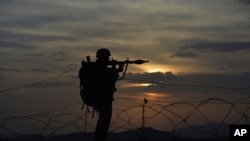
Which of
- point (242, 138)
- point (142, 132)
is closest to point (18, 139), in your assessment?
point (142, 132)

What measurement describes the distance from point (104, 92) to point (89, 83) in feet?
1.87

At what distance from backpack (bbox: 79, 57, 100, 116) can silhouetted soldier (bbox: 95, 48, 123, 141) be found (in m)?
0.12

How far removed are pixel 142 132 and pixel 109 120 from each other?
11.7ft

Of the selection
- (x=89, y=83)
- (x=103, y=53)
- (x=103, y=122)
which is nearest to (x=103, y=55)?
(x=103, y=53)

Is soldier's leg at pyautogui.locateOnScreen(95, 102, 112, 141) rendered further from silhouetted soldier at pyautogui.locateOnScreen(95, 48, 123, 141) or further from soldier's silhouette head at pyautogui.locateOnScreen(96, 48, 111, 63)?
soldier's silhouette head at pyautogui.locateOnScreen(96, 48, 111, 63)

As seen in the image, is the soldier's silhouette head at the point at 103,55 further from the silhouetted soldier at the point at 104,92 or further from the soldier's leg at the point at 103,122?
the soldier's leg at the point at 103,122

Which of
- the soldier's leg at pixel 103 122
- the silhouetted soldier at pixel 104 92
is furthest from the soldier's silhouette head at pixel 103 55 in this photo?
the soldier's leg at pixel 103 122

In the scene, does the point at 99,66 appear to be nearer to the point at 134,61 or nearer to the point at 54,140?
the point at 134,61

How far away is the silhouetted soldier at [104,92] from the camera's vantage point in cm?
1888

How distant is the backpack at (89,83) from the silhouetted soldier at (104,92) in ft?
0.38

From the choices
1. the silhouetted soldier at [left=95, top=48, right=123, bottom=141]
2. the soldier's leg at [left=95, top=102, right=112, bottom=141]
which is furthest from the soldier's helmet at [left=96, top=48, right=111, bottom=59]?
the soldier's leg at [left=95, top=102, right=112, bottom=141]

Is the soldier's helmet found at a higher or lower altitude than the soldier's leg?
higher

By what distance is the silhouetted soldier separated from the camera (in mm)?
18875

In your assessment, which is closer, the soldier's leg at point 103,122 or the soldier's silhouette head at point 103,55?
the soldier's leg at point 103,122
